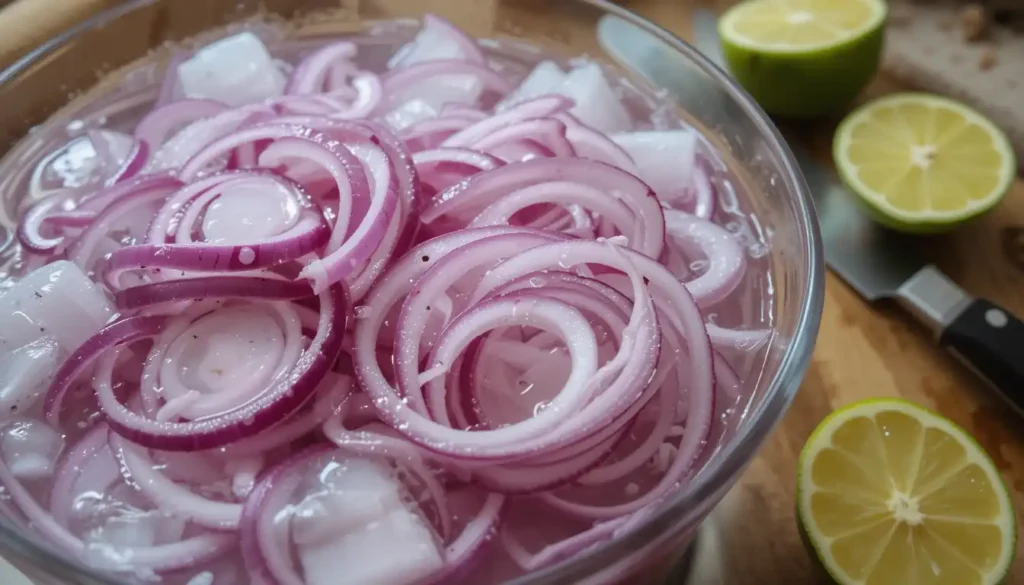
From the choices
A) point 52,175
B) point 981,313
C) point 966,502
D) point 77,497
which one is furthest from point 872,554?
point 52,175

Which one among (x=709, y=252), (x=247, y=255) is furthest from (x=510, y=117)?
(x=247, y=255)

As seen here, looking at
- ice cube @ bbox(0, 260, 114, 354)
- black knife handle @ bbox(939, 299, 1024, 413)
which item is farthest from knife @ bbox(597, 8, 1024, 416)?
ice cube @ bbox(0, 260, 114, 354)

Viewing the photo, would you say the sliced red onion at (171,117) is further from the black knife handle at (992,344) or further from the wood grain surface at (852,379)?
the black knife handle at (992,344)

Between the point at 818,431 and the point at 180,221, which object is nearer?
the point at 180,221

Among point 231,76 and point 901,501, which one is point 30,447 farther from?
point 901,501

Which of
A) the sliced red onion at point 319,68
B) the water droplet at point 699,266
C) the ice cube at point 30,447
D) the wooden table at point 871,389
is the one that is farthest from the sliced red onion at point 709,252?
the ice cube at point 30,447

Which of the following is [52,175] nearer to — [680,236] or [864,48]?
[680,236]

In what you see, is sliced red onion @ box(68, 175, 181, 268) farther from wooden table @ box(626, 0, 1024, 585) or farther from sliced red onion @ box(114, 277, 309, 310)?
wooden table @ box(626, 0, 1024, 585)
